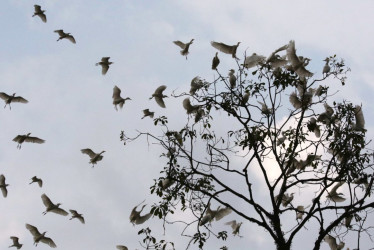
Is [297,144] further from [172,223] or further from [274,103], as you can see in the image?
[172,223]

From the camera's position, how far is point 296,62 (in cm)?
1040

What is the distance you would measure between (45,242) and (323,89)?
737cm

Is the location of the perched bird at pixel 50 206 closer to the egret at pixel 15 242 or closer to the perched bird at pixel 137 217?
the egret at pixel 15 242

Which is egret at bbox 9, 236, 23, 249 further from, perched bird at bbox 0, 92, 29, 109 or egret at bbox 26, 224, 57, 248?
perched bird at bbox 0, 92, 29, 109

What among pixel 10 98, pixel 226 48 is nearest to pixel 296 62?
pixel 226 48

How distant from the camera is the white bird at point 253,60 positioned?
1095cm

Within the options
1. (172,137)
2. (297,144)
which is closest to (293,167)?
(297,144)

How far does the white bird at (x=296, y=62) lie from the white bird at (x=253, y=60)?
75 cm

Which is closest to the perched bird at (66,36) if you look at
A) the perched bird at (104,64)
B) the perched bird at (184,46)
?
the perched bird at (104,64)

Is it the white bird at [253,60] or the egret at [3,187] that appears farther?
the egret at [3,187]

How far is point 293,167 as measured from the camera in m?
10.8

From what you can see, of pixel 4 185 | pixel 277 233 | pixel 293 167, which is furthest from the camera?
pixel 4 185

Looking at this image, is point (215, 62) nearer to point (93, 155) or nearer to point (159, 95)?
point (159, 95)

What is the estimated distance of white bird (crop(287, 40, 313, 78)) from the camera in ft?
33.9
